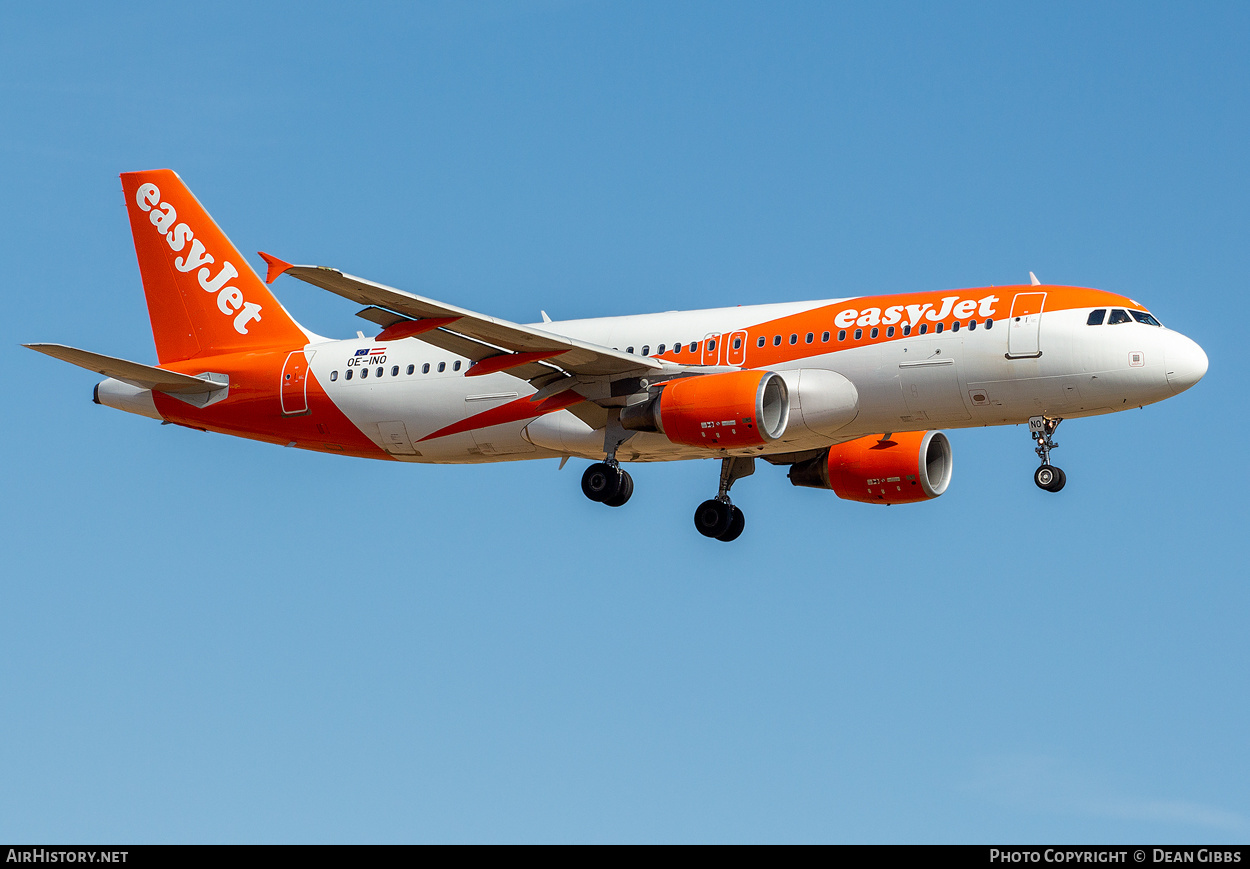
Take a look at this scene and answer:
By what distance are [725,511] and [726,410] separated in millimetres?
6416

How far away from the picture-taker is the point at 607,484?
3978 cm

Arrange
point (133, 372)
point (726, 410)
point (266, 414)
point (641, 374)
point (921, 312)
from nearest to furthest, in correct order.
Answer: point (726, 410) → point (921, 312) → point (641, 374) → point (133, 372) → point (266, 414)

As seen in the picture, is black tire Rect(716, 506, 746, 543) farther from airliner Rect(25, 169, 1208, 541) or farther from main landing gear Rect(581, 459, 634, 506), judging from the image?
main landing gear Rect(581, 459, 634, 506)

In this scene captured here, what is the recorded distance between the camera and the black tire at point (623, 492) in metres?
39.9

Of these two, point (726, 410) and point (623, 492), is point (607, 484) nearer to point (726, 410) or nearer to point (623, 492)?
point (623, 492)

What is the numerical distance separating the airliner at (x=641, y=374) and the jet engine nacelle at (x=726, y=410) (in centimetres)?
4

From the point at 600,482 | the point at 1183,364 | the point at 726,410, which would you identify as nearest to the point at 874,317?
the point at 726,410

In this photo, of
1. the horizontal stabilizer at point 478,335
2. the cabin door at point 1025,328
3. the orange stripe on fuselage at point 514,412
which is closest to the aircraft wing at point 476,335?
the horizontal stabilizer at point 478,335

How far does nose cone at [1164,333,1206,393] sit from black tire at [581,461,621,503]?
12.6 meters
